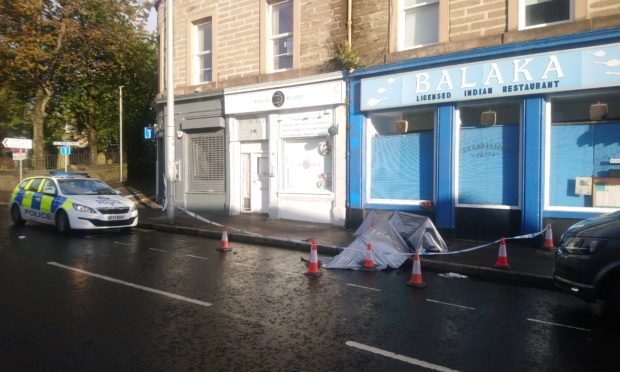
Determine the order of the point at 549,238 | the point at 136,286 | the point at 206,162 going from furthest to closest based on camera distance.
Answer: the point at 206,162
the point at 549,238
the point at 136,286

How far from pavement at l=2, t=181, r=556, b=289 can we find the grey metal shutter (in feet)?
3.98

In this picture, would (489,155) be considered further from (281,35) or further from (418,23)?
(281,35)

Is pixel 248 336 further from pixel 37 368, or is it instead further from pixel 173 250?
pixel 173 250

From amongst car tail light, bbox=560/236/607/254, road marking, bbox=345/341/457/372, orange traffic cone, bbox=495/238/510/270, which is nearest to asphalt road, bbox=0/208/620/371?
road marking, bbox=345/341/457/372

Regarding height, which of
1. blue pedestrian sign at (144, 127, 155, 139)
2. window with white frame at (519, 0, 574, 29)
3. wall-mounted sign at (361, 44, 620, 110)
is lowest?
blue pedestrian sign at (144, 127, 155, 139)

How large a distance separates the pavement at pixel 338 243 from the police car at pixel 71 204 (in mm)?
1755

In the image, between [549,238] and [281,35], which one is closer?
[549,238]

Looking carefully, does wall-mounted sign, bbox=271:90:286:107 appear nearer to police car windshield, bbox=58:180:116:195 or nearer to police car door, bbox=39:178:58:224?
police car windshield, bbox=58:180:116:195

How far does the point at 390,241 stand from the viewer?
888cm

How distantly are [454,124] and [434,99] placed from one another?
0.79 metres

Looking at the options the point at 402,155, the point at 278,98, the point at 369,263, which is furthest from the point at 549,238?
the point at 278,98

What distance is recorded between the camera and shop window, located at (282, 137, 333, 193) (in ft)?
46.8

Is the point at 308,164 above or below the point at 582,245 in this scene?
above

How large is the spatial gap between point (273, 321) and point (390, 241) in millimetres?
4015
